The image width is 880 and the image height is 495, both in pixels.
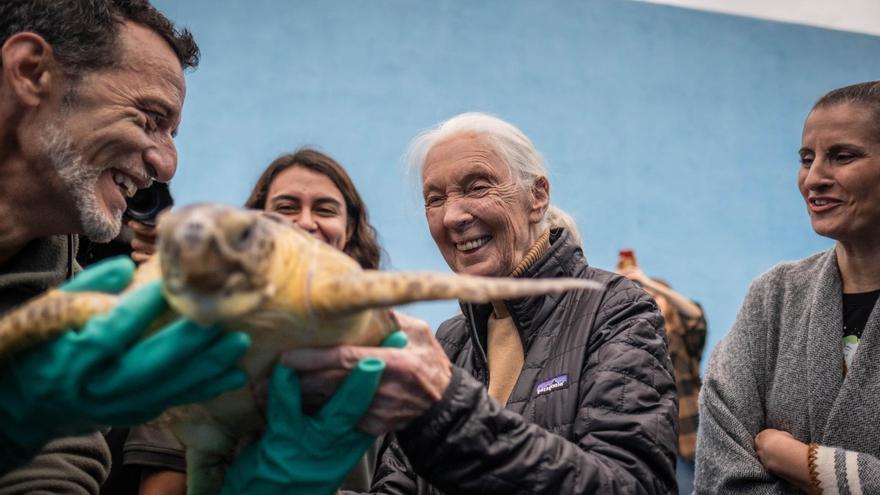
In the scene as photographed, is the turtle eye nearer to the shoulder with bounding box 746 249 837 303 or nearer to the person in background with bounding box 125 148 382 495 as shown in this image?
the person in background with bounding box 125 148 382 495

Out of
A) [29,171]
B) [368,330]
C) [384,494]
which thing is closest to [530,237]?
[384,494]

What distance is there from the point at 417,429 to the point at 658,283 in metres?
2.86

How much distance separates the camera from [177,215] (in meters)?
0.85

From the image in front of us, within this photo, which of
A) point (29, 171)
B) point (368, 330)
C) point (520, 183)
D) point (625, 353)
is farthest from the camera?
point (520, 183)

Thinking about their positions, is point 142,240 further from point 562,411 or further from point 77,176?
point 562,411

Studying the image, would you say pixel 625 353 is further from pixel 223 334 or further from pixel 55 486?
pixel 55 486

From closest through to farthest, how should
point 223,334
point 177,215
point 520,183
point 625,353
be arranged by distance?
point 177,215
point 223,334
point 625,353
point 520,183

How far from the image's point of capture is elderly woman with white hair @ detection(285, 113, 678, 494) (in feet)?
3.86

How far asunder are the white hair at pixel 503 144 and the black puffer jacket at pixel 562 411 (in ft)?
0.77

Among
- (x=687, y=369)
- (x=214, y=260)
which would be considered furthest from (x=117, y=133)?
(x=687, y=369)

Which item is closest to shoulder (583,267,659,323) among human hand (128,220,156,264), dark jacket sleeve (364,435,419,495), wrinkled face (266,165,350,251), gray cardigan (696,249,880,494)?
gray cardigan (696,249,880,494)

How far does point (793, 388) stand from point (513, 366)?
61 cm

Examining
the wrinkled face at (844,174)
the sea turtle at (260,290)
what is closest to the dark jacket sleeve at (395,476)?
the sea turtle at (260,290)

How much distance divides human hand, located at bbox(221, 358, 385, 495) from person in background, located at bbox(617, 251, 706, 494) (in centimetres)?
234
